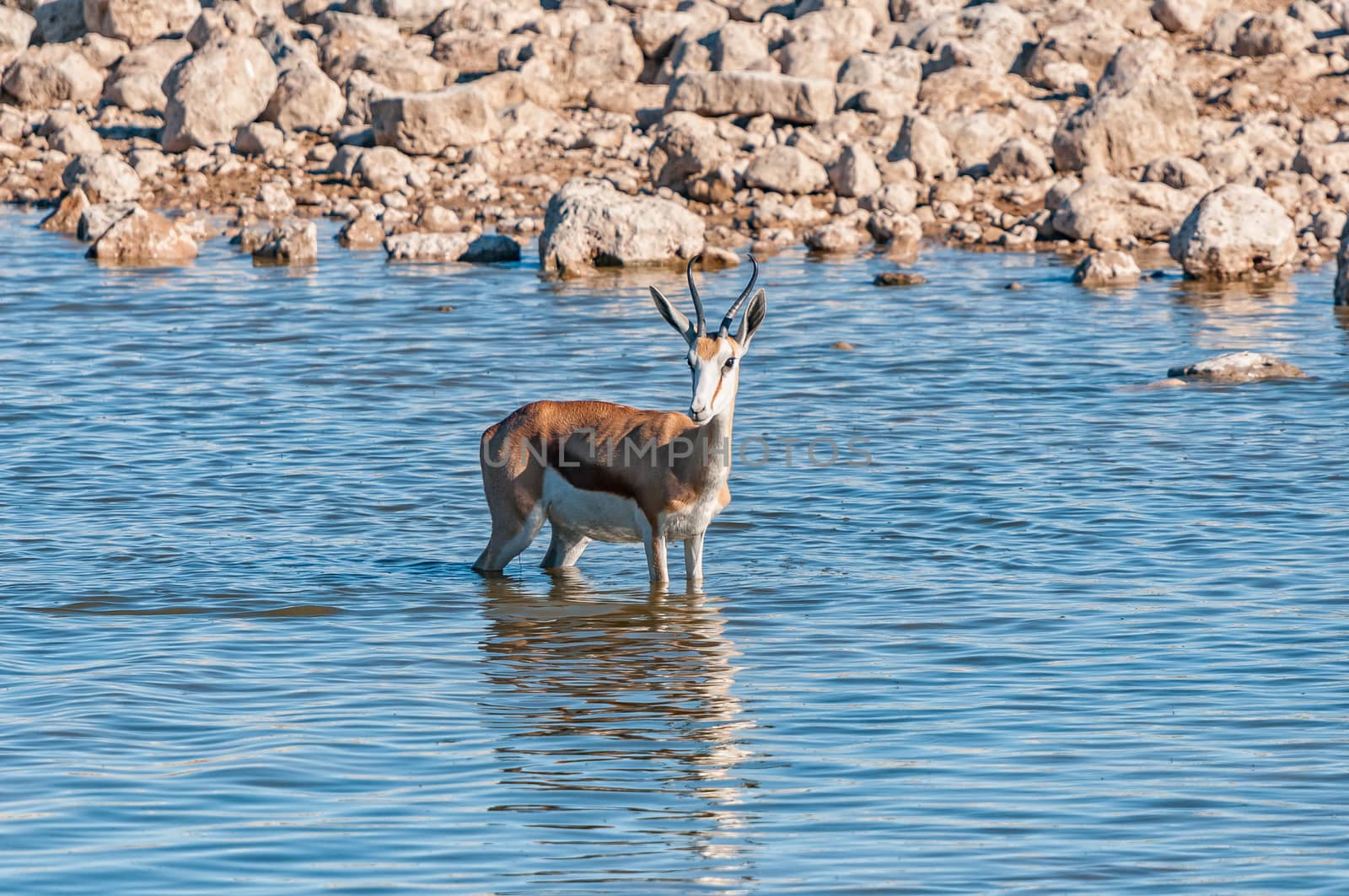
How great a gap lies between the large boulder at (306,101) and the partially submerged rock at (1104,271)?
14192 millimetres

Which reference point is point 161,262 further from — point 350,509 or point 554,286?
point 350,509

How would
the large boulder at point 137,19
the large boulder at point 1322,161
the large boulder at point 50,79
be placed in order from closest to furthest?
the large boulder at point 1322,161 → the large boulder at point 50,79 → the large boulder at point 137,19

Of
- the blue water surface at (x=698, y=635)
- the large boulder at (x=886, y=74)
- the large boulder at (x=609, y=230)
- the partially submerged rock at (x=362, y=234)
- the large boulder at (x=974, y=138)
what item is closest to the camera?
the blue water surface at (x=698, y=635)

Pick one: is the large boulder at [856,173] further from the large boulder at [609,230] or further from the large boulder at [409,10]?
the large boulder at [409,10]

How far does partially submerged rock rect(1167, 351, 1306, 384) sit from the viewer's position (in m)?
18.7

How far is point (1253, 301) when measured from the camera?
939 inches

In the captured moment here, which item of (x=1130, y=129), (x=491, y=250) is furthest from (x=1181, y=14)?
(x=491, y=250)

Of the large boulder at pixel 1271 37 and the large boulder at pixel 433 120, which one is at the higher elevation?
the large boulder at pixel 1271 37

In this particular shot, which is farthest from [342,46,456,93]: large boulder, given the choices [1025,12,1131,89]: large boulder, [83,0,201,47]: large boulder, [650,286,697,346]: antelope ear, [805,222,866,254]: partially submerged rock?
[650,286,697,346]: antelope ear

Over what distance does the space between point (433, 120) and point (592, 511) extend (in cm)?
2098

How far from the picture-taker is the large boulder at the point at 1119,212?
27.7m

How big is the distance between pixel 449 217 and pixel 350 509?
15.6 meters

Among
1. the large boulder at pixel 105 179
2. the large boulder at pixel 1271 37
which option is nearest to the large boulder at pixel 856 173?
the large boulder at pixel 1271 37

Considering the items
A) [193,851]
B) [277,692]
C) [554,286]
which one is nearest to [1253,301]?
[554,286]
